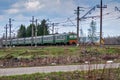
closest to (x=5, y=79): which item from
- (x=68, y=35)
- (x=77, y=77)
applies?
(x=77, y=77)

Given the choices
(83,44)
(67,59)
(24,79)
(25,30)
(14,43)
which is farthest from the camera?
(25,30)

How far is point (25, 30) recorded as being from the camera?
13838 centimetres

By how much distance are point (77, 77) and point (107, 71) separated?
46.2 inches

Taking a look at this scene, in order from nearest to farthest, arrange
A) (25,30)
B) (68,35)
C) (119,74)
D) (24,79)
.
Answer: (24,79) → (119,74) → (68,35) → (25,30)

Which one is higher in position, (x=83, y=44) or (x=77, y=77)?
(x=83, y=44)

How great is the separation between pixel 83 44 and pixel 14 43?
A: 292 ft

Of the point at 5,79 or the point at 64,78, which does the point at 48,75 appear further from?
the point at 5,79

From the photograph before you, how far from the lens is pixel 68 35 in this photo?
63.8m

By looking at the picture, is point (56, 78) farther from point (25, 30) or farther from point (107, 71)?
point (25, 30)

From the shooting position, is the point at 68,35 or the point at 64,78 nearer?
the point at 64,78

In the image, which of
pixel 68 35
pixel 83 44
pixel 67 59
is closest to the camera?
pixel 83 44

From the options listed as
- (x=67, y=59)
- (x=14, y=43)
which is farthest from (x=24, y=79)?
(x=14, y=43)

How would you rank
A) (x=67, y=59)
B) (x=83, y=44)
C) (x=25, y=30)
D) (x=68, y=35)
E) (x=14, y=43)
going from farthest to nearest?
(x=25, y=30)
(x=14, y=43)
(x=68, y=35)
(x=67, y=59)
(x=83, y=44)

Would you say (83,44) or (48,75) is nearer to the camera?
(83,44)
